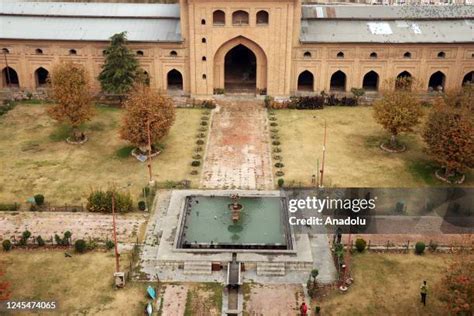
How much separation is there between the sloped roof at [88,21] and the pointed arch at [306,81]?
11.9 meters

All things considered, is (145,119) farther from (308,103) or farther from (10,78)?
(10,78)

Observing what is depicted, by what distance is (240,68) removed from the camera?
6031cm

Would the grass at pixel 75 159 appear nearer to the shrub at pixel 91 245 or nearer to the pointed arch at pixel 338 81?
the shrub at pixel 91 245

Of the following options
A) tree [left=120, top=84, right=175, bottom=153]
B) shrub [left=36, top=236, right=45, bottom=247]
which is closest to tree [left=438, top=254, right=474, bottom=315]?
shrub [left=36, top=236, right=45, bottom=247]

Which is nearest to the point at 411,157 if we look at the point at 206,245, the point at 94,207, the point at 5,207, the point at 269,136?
the point at 269,136

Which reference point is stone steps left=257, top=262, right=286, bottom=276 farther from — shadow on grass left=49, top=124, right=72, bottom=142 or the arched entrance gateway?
the arched entrance gateway

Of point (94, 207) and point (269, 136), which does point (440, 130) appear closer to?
point (269, 136)

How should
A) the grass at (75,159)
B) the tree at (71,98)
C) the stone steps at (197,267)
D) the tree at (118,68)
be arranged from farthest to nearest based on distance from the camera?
1. the tree at (118,68)
2. the tree at (71,98)
3. the grass at (75,159)
4. the stone steps at (197,267)

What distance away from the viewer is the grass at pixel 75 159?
127 ft

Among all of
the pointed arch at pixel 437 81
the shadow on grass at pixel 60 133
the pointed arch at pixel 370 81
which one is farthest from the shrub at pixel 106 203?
the pointed arch at pixel 437 81

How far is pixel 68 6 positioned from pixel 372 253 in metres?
39.6

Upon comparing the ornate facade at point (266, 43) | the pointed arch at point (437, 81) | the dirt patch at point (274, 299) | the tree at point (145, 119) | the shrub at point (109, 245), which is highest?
the ornate facade at point (266, 43)

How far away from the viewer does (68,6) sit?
5741 cm

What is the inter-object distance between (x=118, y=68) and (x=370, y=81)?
2320 centimetres
